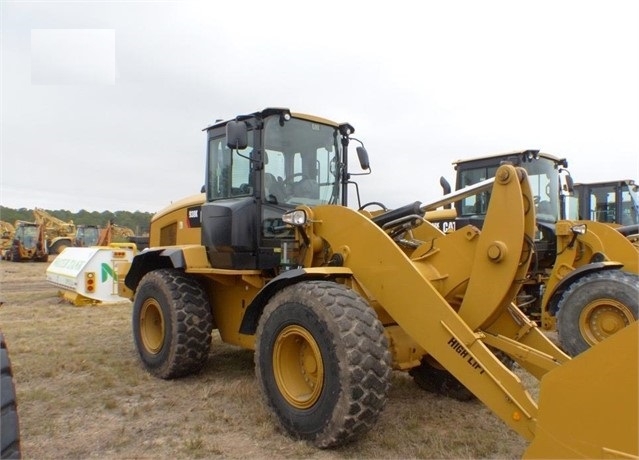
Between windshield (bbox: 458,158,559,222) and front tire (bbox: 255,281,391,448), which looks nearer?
front tire (bbox: 255,281,391,448)

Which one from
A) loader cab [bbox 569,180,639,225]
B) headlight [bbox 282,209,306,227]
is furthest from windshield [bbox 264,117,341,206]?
loader cab [bbox 569,180,639,225]

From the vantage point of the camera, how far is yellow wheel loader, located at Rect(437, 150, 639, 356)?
6.26 meters

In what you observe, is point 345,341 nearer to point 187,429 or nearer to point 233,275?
point 187,429

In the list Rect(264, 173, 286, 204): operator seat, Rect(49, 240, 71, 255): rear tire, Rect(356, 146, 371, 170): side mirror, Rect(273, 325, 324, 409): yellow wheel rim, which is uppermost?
Rect(356, 146, 371, 170): side mirror

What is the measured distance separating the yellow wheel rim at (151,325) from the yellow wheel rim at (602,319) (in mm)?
4818

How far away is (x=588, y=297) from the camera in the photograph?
635 cm

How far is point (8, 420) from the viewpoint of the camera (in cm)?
232

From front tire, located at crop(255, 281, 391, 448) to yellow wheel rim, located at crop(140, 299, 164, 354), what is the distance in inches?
82.7

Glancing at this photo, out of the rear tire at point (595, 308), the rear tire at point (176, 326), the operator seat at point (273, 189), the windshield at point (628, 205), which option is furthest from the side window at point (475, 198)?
the windshield at point (628, 205)

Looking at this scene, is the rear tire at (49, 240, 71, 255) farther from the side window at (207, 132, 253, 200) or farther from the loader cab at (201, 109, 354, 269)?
the loader cab at (201, 109, 354, 269)

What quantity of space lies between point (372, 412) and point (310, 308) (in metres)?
0.79

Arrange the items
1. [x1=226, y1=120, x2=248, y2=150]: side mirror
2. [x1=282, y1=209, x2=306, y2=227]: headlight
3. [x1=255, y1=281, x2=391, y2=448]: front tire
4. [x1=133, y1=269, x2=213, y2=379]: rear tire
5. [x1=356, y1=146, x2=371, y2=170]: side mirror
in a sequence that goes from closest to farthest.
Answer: [x1=255, y1=281, x2=391, y2=448]: front tire → [x1=282, y1=209, x2=306, y2=227]: headlight → [x1=226, y1=120, x2=248, y2=150]: side mirror → [x1=133, y1=269, x2=213, y2=379]: rear tire → [x1=356, y1=146, x2=371, y2=170]: side mirror

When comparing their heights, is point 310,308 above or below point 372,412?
above

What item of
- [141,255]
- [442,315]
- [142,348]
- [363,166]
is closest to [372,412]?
[442,315]
